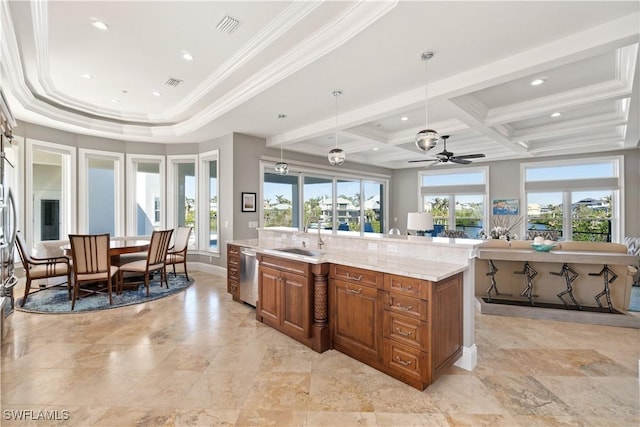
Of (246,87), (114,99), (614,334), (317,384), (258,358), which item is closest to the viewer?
(317,384)

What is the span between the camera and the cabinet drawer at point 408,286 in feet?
7.10

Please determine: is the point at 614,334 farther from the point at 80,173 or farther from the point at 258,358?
the point at 80,173

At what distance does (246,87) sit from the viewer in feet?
12.7

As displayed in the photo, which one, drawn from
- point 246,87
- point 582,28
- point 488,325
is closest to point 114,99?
point 246,87

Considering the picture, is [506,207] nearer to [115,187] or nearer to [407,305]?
[407,305]

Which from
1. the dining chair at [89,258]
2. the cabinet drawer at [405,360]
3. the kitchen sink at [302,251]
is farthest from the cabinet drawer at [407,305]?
the dining chair at [89,258]

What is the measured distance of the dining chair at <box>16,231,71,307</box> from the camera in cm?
413

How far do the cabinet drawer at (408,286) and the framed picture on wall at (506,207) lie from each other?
24.3 ft

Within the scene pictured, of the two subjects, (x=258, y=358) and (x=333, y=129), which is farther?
(x=333, y=129)

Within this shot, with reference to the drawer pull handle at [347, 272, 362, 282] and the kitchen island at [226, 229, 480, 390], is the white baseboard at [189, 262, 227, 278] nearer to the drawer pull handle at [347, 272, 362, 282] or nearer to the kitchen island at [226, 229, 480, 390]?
the kitchen island at [226, 229, 480, 390]

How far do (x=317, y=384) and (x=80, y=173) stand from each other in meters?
6.36

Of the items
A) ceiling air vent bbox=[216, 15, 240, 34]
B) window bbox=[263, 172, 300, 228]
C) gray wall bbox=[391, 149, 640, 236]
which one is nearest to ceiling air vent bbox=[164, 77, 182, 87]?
ceiling air vent bbox=[216, 15, 240, 34]

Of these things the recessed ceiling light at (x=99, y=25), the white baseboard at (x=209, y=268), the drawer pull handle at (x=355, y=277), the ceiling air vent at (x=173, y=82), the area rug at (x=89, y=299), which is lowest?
the area rug at (x=89, y=299)

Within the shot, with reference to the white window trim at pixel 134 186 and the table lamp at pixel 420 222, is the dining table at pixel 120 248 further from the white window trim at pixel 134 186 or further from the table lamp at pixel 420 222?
the table lamp at pixel 420 222
